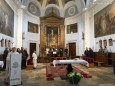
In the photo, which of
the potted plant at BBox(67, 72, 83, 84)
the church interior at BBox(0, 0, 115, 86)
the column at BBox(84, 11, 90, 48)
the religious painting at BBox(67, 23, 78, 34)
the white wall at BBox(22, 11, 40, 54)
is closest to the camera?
the potted plant at BBox(67, 72, 83, 84)

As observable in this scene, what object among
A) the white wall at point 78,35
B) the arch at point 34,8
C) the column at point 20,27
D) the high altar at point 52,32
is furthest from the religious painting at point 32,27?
the white wall at point 78,35

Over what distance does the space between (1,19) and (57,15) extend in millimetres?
12913

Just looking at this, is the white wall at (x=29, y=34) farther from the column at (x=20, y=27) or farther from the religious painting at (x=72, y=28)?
the religious painting at (x=72, y=28)

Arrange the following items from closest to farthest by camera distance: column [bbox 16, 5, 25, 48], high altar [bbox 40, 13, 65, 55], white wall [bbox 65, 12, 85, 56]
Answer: column [bbox 16, 5, 25, 48] < white wall [bbox 65, 12, 85, 56] < high altar [bbox 40, 13, 65, 55]

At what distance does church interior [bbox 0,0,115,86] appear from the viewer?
13.2 meters

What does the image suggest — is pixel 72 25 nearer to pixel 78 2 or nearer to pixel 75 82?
pixel 78 2

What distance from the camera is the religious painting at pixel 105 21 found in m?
12.7

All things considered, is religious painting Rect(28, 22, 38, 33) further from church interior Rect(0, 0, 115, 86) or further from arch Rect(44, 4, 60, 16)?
arch Rect(44, 4, 60, 16)

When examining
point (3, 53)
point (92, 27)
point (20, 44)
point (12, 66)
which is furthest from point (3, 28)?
point (92, 27)

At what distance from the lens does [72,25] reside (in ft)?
73.6

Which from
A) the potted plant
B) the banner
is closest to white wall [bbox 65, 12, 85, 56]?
the potted plant

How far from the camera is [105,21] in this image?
14.0m

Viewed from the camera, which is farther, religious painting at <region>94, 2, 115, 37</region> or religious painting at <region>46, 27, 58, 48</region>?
religious painting at <region>46, 27, 58, 48</region>

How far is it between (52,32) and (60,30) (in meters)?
1.20
